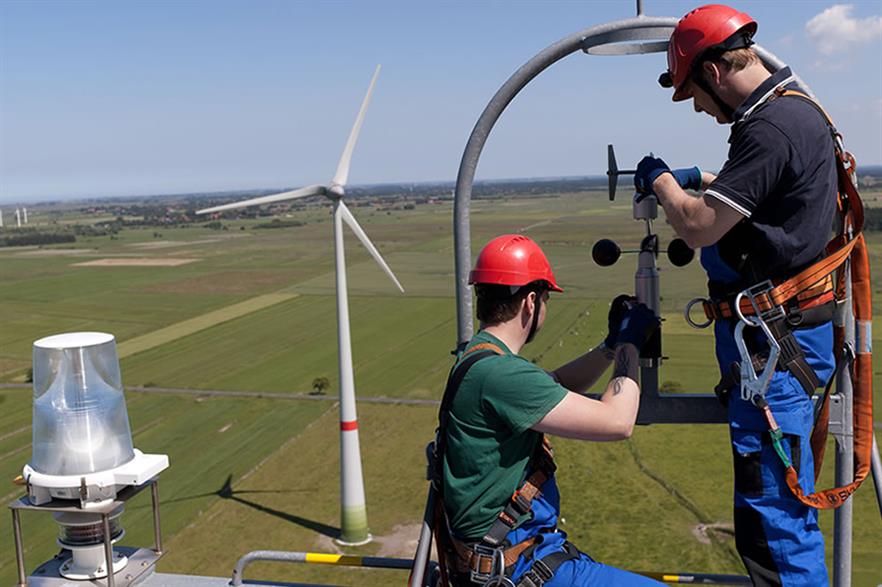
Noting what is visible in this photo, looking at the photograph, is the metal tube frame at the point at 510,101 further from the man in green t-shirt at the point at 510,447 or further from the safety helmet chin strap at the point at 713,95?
the man in green t-shirt at the point at 510,447

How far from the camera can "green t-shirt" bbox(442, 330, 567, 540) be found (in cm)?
427

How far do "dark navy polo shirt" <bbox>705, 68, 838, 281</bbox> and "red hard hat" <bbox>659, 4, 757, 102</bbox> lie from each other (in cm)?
33

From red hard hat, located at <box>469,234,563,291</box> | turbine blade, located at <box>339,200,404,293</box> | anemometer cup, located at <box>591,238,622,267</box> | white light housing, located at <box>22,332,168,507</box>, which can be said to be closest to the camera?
red hard hat, located at <box>469,234,563,291</box>

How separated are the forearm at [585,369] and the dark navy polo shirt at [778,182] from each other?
1108 mm

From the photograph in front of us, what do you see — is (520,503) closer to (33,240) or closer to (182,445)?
(182,445)

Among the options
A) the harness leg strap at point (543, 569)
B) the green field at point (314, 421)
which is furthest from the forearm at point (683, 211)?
the green field at point (314, 421)

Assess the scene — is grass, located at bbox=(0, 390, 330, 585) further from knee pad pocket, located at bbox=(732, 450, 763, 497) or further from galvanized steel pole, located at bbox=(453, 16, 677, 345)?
knee pad pocket, located at bbox=(732, 450, 763, 497)

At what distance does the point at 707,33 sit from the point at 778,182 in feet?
3.19

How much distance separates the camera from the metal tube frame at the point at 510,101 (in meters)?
5.41

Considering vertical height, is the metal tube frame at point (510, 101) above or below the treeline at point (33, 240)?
above

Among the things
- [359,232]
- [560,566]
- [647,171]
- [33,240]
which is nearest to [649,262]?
[647,171]

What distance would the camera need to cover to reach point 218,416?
51656 millimetres

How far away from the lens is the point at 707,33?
4.57m

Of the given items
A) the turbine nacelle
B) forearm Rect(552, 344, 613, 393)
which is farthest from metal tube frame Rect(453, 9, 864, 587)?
the turbine nacelle
